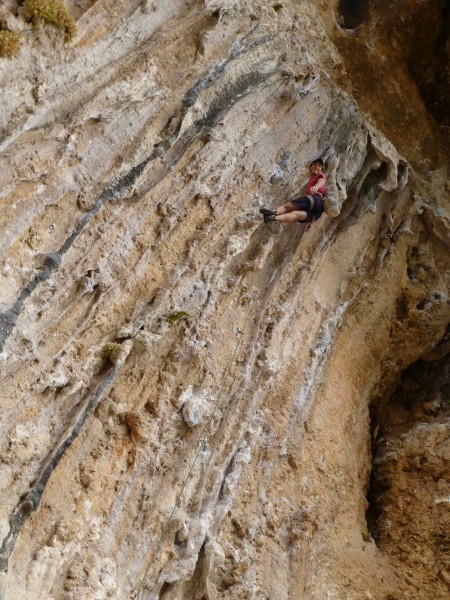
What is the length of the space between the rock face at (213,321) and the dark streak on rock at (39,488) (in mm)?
24

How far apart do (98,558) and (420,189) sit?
8000 mm

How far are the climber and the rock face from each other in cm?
33

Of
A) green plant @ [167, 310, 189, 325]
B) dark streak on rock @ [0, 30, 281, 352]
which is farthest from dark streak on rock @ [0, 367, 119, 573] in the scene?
dark streak on rock @ [0, 30, 281, 352]

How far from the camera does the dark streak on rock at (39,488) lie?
635 cm

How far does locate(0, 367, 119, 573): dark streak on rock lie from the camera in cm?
635

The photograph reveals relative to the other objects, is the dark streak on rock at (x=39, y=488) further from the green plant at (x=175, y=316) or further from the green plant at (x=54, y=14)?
the green plant at (x=54, y=14)

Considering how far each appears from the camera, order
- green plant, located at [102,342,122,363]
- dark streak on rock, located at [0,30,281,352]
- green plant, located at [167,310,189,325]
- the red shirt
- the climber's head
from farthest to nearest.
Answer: the climber's head, the red shirt, green plant, located at [167,310,189,325], green plant, located at [102,342,122,363], dark streak on rock, located at [0,30,281,352]

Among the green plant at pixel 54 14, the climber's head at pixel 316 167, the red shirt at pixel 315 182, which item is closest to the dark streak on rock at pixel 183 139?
the climber's head at pixel 316 167

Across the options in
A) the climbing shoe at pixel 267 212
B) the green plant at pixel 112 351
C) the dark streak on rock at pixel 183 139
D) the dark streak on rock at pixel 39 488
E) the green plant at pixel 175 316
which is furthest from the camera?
the climbing shoe at pixel 267 212

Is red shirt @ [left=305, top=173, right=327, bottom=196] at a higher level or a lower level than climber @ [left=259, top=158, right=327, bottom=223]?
higher

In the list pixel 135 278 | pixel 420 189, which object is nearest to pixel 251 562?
pixel 135 278

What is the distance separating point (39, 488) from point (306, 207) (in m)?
5.05

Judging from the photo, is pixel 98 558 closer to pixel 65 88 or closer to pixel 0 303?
pixel 0 303

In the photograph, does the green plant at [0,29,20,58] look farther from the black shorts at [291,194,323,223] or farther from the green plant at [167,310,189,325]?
the black shorts at [291,194,323,223]
